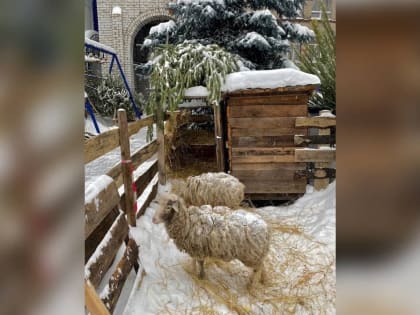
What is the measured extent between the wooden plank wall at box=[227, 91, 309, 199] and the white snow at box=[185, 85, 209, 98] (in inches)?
7.8

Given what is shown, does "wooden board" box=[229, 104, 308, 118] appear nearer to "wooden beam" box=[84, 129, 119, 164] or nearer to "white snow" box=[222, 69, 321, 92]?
"white snow" box=[222, 69, 321, 92]

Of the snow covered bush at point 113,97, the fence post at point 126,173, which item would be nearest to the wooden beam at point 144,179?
the fence post at point 126,173

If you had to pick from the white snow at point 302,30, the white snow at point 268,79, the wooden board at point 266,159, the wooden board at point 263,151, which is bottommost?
the wooden board at point 266,159

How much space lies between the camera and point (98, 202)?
1213 millimetres

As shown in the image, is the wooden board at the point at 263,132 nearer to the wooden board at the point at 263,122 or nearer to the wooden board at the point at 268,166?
the wooden board at the point at 263,122

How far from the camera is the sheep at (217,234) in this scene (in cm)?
144

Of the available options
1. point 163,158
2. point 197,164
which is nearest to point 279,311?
point 163,158

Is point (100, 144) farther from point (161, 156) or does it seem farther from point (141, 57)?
point (141, 57)

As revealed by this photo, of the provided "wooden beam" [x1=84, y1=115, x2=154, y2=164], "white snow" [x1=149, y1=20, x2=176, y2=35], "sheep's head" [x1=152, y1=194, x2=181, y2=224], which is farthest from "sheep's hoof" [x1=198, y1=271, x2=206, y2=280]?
"white snow" [x1=149, y1=20, x2=176, y2=35]

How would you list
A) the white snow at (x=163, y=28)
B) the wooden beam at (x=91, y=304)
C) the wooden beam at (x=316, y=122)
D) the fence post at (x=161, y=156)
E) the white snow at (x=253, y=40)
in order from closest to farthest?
1. the wooden beam at (x=91, y=304)
2. the wooden beam at (x=316, y=122)
3. the fence post at (x=161, y=156)
4. the white snow at (x=253, y=40)
5. the white snow at (x=163, y=28)

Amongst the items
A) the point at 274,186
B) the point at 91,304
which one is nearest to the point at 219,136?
the point at 274,186

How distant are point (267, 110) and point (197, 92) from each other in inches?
21.9

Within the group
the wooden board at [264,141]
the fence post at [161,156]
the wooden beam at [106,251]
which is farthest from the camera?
the fence post at [161,156]

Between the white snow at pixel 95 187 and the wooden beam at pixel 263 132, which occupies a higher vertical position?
the wooden beam at pixel 263 132
